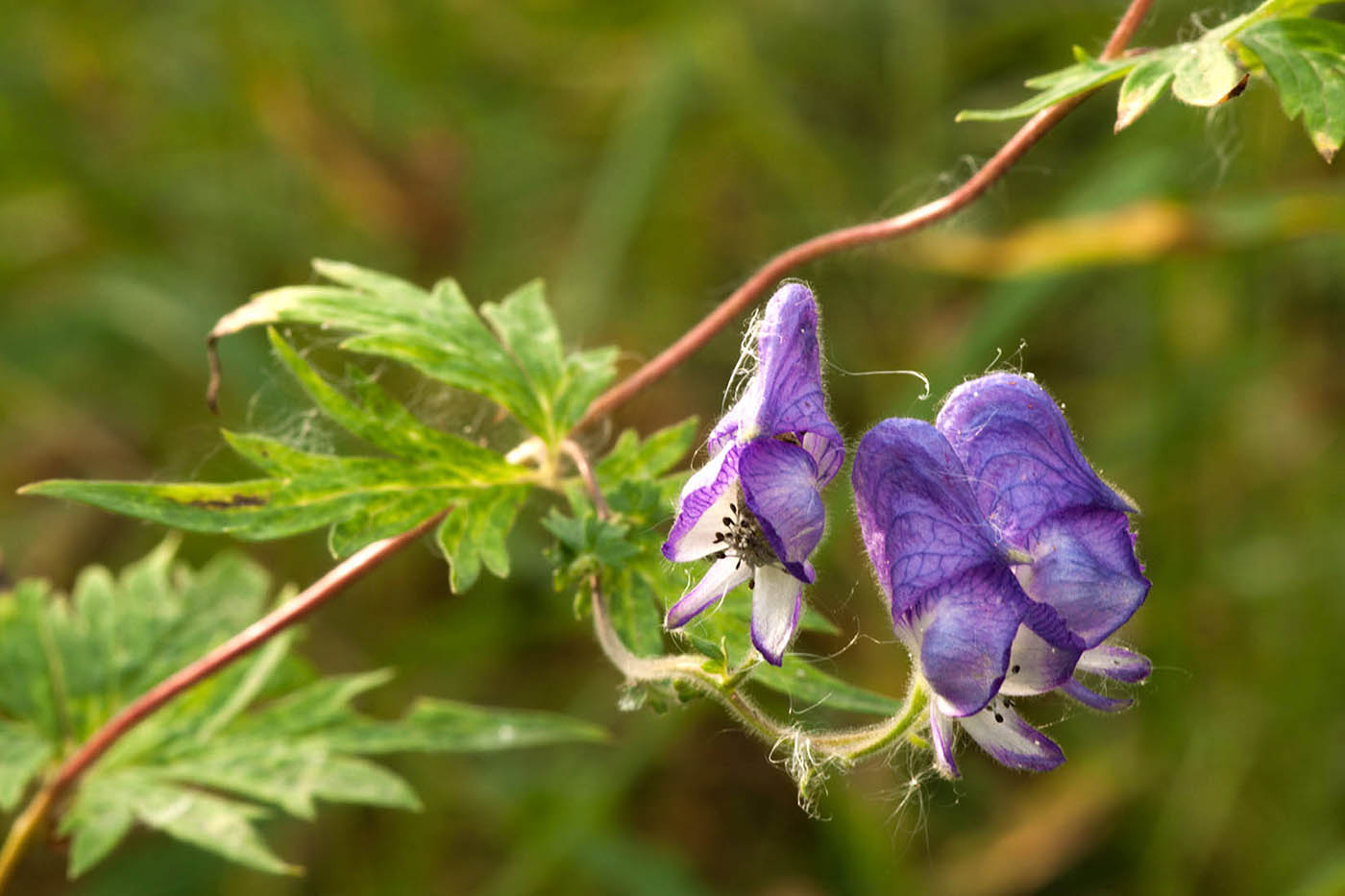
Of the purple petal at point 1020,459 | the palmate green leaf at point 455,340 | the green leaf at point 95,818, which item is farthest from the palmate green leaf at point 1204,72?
the green leaf at point 95,818

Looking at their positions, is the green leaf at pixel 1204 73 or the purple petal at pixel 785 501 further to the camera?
the green leaf at pixel 1204 73

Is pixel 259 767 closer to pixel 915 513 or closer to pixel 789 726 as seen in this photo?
pixel 789 726

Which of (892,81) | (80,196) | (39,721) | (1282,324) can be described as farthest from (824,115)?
(39,721)

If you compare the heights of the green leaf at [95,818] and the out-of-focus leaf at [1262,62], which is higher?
the out-of-focus leaf at [1262,62]

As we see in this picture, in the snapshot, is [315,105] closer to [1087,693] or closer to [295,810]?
[295,810]

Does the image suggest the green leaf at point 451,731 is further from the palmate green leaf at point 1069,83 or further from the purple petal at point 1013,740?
the palmate green leaf at point 1069,83

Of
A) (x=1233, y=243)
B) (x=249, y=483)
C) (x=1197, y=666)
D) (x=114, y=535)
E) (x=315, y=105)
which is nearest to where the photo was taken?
(x=249, y=483)
